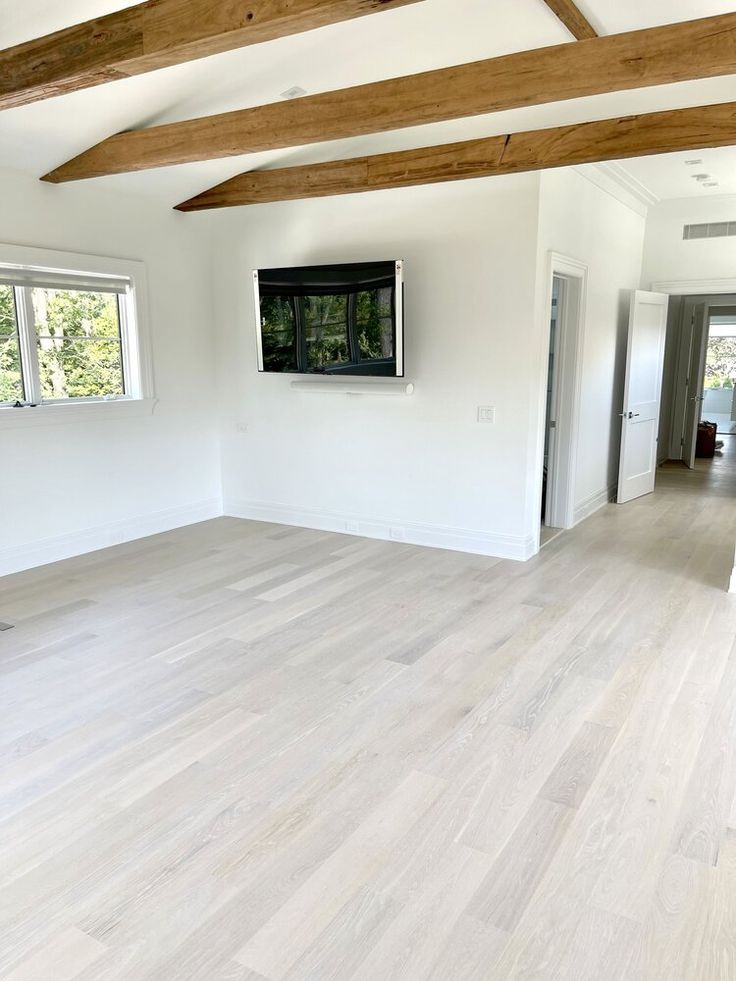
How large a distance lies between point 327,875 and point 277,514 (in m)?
4.19

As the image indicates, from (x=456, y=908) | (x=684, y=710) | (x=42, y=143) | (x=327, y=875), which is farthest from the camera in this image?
(x=42, y=143)

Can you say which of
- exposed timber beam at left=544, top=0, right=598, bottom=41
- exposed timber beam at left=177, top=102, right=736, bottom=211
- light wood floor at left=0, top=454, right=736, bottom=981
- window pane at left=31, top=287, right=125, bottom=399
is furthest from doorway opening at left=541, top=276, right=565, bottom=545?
window pane at left=31, top=287, right=125, bottom=399

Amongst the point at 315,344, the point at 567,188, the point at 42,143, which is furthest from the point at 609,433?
the point at 42,143

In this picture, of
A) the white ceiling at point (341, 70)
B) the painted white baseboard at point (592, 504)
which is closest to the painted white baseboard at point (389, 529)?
the painted white baseboard at point (592, 504)

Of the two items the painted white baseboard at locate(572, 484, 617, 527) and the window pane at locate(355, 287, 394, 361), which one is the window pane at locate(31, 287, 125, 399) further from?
the painted white baseboard at locate(572, 484, 617, 527)

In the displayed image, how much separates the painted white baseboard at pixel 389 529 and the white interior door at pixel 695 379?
5.06 meters

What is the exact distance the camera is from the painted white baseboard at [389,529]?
4.98 meters

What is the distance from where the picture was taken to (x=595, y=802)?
91.5 inches

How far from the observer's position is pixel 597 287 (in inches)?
230

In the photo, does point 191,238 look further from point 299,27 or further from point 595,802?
point 595,802

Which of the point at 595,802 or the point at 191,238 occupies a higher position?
the point at 191,238

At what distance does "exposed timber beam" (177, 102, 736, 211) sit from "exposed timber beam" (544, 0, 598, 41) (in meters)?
0.53

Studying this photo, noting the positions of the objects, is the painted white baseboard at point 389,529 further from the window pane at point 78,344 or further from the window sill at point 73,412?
the window pane at point 78,344

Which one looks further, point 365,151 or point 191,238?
point 191,238
